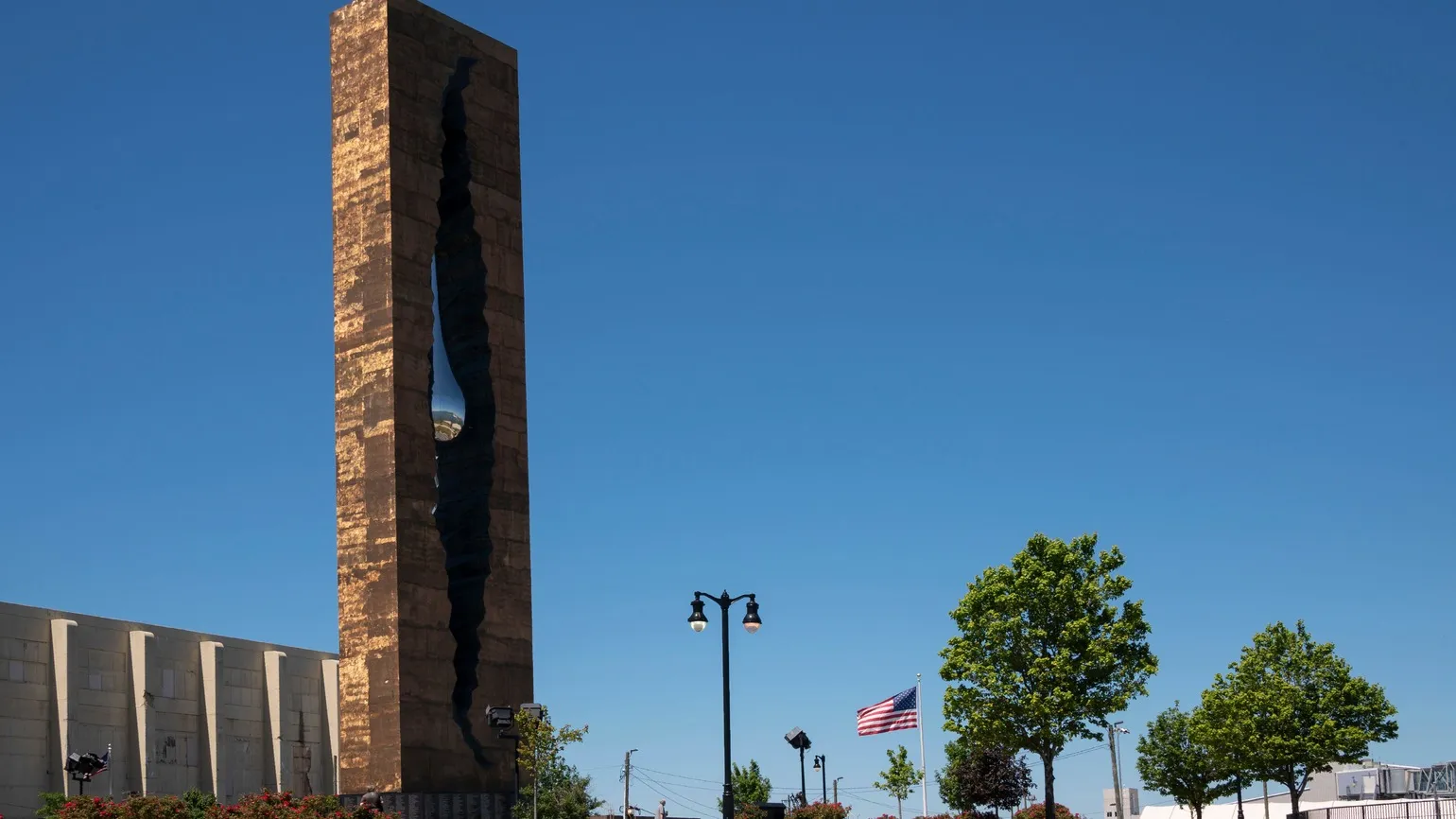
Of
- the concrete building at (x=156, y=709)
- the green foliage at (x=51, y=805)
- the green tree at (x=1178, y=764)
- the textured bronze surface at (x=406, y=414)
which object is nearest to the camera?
the green foliage at (x=51, y=805)

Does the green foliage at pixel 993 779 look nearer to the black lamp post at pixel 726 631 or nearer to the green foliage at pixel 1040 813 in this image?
the green foliage at pixel 1040 813

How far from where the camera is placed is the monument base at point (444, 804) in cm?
5153

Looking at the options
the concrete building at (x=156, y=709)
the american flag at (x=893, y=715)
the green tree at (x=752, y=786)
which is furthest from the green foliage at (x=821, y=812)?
the green tree at (x=752, y=786)

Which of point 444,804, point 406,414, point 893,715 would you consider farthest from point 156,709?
point 893,715

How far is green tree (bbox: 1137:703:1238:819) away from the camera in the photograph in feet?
280

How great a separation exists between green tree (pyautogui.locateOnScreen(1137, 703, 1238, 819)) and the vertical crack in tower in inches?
1746

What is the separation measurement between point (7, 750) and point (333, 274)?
20.3m

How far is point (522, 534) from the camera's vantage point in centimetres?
6003

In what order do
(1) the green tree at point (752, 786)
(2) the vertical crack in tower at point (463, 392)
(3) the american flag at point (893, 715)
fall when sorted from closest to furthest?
(2) the vertical crack in tower at point (463, 392)
(3) the american flag at point (893, 715)
(1) the green tree at point (752, 786)

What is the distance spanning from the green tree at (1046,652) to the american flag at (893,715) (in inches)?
223

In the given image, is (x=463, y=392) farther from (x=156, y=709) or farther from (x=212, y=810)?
(x=212, y=810)

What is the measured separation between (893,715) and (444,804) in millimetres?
22650

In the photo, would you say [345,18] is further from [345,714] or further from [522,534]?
[345,714]

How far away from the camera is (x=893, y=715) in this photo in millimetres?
68062
